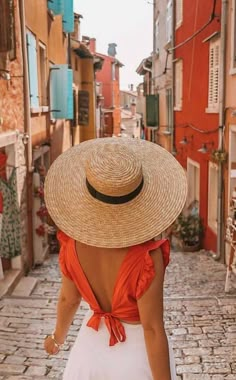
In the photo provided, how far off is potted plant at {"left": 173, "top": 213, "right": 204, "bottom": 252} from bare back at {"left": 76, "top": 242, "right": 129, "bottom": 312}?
10402 millimetres

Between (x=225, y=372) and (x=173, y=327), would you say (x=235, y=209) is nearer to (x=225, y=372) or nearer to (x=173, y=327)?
(x=173, y=327)

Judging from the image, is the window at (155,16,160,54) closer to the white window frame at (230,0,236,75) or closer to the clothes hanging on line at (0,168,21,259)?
the white window frame at (230,0,236,75)

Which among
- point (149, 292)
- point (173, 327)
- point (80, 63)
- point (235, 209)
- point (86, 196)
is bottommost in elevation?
point (173, 327)

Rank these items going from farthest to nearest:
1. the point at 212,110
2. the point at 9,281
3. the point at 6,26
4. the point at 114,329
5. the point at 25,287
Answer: the point at 212,110 → the point at 25,287 → the point at 9,281 → the point at 6,26 → the point at 114,329

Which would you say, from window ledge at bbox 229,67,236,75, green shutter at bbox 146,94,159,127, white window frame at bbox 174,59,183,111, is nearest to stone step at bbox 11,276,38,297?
window ledge at bbox 229,67,236,75

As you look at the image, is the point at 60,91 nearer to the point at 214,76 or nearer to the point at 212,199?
the point at 214,76

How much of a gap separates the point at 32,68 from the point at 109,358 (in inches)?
331

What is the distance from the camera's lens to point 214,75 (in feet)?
39.0

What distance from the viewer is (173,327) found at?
6047 millimetres

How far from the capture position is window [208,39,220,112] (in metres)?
11.5

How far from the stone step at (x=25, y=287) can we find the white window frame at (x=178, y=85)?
9.29 meters

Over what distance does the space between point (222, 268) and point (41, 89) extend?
5.75 m

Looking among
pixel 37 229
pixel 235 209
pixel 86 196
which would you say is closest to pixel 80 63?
pixel 37 229

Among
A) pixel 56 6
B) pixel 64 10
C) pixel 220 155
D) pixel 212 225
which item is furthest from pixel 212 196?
pixel 64 10
